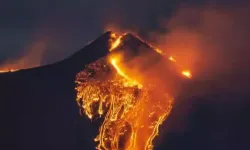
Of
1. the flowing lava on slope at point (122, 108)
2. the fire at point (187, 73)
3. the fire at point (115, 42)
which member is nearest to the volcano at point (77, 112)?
the fire at point (115, 42)

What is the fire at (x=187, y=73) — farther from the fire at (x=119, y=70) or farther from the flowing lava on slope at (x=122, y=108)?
the flowing lava on slope at (x=122, y=108)

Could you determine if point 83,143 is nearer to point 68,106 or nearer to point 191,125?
point 68,106

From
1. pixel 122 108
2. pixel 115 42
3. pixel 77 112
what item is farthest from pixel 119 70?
pixel 115 42

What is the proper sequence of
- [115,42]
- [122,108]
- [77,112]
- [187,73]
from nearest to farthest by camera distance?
[122,108] < [77,112] < [187,73] < [115,42]

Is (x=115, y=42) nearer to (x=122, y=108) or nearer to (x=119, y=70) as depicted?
(x=119, y=70)

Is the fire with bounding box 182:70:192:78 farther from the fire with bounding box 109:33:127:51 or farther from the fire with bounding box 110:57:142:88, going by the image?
the fire with bounding box 109:33:127:51

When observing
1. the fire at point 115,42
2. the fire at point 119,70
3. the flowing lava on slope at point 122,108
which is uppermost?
the fire at point 115,42

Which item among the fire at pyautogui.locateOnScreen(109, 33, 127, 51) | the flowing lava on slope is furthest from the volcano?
the flowing lava on slope
